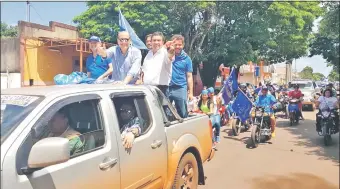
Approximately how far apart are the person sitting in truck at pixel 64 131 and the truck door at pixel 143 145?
1.17 ft

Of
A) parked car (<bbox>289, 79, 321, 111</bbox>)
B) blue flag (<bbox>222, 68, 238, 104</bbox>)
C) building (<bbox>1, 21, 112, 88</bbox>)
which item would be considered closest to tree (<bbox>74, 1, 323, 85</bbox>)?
building (<bbox>1, 21, 112, 88</bbox>)

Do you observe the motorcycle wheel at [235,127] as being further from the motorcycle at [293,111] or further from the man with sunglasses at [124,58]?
the man with sunglasses at [124,58]

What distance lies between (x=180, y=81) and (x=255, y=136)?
11.9 feet

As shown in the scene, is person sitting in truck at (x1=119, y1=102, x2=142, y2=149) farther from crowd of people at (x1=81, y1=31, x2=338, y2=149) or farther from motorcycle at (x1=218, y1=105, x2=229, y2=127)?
motorcycle at (x1=218, y1=105, x2=229, y2=127)

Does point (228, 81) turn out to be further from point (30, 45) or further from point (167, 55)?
point (30, 45)

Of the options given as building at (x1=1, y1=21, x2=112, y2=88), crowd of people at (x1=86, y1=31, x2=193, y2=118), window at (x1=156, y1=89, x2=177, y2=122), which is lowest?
window at (x1=156, y1=89, x2=177, y2=122)

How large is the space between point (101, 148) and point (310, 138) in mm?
7813

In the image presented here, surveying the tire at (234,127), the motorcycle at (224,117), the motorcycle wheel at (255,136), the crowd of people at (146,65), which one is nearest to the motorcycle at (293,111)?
the motorcycle at (224,117)

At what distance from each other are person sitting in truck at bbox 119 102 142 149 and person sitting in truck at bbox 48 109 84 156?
1.36 feet

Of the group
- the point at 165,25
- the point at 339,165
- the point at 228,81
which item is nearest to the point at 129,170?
the point at 339,165

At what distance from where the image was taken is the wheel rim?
3.94m

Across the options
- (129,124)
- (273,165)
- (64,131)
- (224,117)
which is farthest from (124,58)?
(224,117)

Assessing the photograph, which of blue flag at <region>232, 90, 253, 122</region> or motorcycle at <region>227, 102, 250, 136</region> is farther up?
blue flag at <region>232, 90, 253, 122</region>

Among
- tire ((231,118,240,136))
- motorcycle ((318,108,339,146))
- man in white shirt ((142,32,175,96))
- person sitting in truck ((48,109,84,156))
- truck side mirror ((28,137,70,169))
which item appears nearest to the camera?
truck side mirror ((28,137,70,169))
